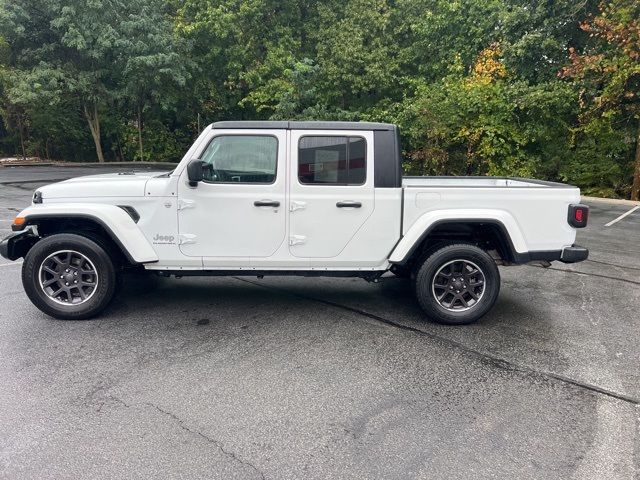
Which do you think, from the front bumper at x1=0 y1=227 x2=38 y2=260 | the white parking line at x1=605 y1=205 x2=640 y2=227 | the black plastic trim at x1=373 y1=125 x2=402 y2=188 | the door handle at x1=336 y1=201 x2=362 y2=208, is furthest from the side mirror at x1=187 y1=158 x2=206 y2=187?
the white parking line at x1=605 y1=205 x2=640 y2=227

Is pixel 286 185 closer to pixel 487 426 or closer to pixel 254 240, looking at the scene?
pixel 254 240

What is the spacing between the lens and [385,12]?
1989 cm

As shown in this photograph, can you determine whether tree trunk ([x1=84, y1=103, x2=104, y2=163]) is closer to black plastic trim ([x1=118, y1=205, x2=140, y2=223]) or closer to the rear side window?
black plastic trim ([x1=118, y1=205, x2=140, y2=223])

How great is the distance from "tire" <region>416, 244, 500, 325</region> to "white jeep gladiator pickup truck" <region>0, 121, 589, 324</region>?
0.04 ft

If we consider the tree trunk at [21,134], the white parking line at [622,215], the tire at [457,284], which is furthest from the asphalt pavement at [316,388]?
the tree trunk at [21,134]

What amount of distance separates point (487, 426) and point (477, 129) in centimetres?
1447

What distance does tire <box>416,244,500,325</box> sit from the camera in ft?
15.2

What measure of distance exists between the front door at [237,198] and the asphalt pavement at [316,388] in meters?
0.79

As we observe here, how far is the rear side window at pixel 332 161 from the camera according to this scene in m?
4.63

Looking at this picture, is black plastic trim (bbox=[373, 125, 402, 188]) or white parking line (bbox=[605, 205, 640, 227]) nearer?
black plastic trim (bbox=[373, 125, 402, 188])

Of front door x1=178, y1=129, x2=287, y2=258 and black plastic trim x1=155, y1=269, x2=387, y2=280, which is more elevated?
front door x1=178, y1=129, x2=287, y2=258

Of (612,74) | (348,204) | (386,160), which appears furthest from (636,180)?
(348,204)

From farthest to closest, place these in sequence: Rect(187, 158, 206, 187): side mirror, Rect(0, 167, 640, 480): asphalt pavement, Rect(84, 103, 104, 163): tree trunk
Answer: Rect(84, 103, 104, 163): tree trunk → Rect(187, 158, 206, 187): side mirror → Rect(0, 167, 640, 480): asphalt pavement

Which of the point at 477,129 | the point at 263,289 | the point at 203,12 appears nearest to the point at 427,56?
the point at 477,129
